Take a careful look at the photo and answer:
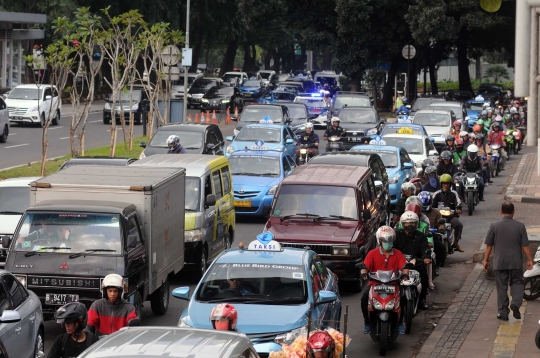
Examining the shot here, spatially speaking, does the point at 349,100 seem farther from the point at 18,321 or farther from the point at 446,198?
the point at 18,321

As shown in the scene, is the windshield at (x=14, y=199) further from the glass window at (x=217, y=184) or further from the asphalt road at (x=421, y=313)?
the glass window at (x=217, y=184)

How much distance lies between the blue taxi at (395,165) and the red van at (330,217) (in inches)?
272

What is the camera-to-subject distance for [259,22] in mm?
61281

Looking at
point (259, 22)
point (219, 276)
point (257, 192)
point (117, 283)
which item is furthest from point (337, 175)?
point (259, 22)

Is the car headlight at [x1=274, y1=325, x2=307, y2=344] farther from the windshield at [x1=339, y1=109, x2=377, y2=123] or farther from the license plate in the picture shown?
the windshield at [x1=339, y1=109, x2=377, y2=123]

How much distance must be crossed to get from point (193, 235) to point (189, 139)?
10.8m

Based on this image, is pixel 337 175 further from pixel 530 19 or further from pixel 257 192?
pixel 530 19

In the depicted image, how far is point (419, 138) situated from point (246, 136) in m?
4.92

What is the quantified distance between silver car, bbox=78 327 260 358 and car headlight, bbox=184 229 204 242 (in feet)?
29.9

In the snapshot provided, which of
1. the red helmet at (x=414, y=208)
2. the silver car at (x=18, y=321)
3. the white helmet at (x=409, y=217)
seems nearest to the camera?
the silver car at (x=18, y=321)

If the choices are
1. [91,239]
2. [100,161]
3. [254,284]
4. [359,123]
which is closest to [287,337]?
[254,284]

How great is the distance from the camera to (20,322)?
1030 cm

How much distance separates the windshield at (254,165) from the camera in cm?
2408

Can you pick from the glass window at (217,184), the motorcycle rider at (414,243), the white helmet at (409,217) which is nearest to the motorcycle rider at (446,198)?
the glass window at (217,184)
